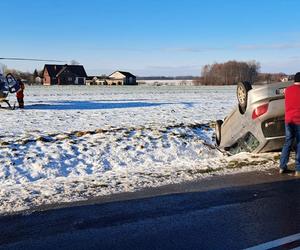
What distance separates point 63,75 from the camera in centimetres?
12712

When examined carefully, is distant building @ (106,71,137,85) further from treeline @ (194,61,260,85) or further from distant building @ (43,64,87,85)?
treeline @ (194,61,260,85)

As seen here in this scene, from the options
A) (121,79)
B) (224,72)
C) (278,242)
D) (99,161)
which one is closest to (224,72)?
(224,72)

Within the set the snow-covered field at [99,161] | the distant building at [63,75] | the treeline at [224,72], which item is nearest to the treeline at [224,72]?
the treeline at [224,72]

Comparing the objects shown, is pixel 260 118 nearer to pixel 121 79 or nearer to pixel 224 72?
pixel 224 72

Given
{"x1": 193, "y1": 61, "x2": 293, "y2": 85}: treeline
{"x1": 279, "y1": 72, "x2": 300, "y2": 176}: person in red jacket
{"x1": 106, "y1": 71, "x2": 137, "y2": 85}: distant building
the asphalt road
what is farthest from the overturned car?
{"x1": 106, "y1": 71, "x2": 137, "y2": 85}: distant building

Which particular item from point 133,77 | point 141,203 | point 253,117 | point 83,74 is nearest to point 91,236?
point 141,203

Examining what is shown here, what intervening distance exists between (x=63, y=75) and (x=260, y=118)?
122 metres

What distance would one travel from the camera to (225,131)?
405 inches

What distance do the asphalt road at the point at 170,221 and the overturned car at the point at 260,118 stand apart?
1775 mm

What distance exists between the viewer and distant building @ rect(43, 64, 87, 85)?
419ft

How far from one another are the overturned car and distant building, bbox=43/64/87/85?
121082 millimetres

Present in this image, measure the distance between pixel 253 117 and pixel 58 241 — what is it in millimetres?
5060

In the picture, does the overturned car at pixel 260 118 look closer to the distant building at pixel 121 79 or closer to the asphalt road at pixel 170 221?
the asphalt road at pixel 170 221

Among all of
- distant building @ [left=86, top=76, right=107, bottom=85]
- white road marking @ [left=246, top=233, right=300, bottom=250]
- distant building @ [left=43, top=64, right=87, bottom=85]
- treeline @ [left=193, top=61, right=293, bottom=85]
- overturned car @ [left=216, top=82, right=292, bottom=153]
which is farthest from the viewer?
distant building @ [left=86, top=76, right=107, bottom=85]
